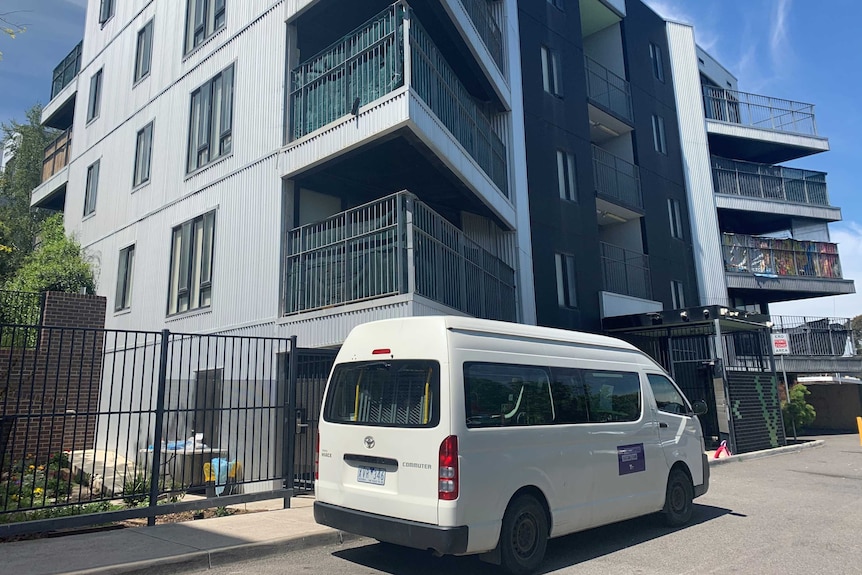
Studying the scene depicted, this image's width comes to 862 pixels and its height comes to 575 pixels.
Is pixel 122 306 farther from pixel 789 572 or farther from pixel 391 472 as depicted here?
pixel 789 572

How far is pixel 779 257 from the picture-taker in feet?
84.9

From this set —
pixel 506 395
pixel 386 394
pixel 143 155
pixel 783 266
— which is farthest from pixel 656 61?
pixel 386 394

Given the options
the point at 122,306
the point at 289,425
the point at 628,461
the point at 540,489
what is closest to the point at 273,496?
the point at 289,425

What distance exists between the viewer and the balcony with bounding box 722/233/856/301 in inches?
985

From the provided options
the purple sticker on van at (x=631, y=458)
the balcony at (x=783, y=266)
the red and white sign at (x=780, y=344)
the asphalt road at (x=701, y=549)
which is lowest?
the asphalt road at (x=701, y=549)

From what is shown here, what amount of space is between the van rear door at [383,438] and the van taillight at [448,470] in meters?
0.05

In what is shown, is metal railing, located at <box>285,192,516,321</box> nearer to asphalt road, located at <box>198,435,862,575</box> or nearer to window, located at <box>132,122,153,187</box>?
asphalt road, located at <box>198,435,862,575</box>

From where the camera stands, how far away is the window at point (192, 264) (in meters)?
13.8

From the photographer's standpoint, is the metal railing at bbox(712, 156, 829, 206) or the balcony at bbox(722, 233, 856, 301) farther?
the metal railing at bbox(712, 156, 829, 206)

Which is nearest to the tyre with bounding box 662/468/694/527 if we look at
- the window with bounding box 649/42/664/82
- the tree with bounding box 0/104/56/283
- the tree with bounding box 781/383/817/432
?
the tree with bounding box 781/383/817/432

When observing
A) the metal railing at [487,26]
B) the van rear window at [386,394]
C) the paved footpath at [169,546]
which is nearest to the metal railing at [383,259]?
the van rear window at [386,394]

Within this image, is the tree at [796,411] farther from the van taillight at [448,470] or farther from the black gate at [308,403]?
the van taillight at [448,470]

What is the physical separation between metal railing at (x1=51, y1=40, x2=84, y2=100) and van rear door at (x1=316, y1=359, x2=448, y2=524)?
22.8 m

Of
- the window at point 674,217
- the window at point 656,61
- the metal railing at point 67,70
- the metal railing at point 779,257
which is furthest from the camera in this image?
the metal railing at point 779,257
